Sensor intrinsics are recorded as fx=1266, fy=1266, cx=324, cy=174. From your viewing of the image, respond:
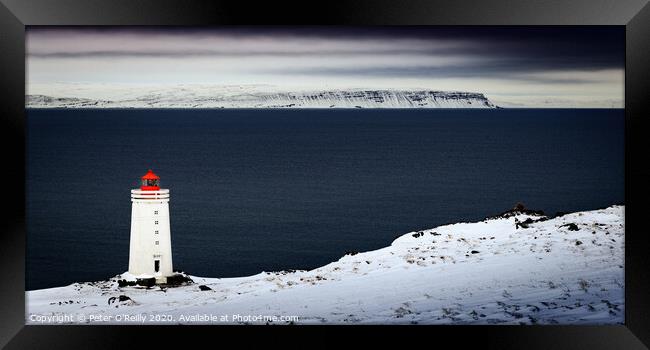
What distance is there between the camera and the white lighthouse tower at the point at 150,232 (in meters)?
16.7

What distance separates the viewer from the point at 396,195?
57.1ft

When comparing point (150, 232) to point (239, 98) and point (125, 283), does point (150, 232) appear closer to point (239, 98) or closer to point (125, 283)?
point (125, 283)

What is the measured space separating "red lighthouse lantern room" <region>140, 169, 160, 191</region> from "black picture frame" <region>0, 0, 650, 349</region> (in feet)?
6.09

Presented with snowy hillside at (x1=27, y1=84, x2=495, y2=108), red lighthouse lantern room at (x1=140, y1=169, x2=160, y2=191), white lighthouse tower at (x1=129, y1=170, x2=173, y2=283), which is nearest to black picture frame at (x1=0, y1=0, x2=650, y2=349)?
white lighthouse tower at (x1=129, y1=170, x2=173, y2=283)

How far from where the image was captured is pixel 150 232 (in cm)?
1683

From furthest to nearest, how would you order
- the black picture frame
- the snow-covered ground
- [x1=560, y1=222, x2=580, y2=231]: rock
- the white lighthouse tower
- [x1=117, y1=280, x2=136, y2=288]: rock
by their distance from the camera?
[x1=560, y1=222, x2=580, y2=231]: rock < the white lighthouse tower < [x1=117, y1=280, x2=136, y2=288]: rock < the snow-covered ground < the black picture frame

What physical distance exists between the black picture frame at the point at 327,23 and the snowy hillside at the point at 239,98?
52.9 inches

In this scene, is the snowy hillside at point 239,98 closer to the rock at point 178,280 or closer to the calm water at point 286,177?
the calm water at point 286,177

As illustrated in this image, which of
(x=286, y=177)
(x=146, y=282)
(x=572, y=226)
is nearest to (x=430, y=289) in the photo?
(x=572, y=226)

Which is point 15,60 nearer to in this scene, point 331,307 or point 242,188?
point 242,188

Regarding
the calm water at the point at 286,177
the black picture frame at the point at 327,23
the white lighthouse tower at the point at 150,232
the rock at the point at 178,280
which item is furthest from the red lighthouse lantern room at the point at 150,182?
the black picture frame at the point at 327,23

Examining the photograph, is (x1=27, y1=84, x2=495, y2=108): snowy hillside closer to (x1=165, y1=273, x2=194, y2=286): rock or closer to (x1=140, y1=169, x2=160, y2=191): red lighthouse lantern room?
(x1=140, y1=169, x2=160, y2=191): red lighthouse lantern room

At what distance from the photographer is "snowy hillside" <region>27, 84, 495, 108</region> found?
1661cm

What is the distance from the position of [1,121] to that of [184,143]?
271 centimetres
